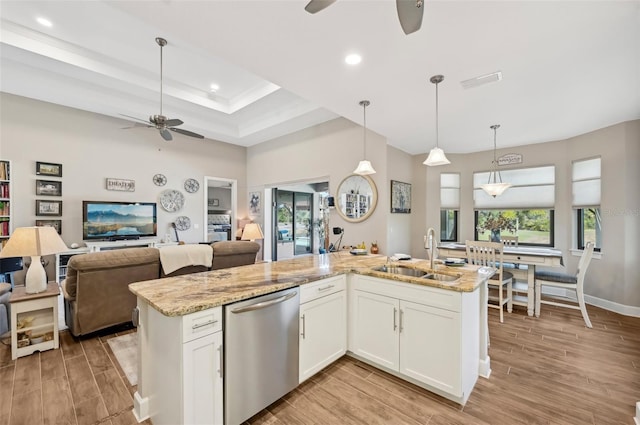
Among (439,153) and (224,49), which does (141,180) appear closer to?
(224,49)

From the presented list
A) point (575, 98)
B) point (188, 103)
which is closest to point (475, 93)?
point (575, 98)

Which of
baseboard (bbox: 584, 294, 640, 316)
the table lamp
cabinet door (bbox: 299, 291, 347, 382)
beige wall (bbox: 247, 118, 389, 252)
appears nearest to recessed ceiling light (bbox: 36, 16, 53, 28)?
the table lamp

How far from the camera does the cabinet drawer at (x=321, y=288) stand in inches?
83.7

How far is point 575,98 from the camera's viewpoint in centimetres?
321

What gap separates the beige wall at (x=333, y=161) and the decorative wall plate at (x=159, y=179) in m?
2.23

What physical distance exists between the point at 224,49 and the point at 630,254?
233 inches

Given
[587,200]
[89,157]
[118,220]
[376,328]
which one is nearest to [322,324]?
[376,328]

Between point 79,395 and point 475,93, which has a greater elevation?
point 475,93

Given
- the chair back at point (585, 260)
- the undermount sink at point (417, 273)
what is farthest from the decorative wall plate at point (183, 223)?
the chair back at point (585, 260)

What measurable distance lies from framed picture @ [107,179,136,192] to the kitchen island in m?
4.73

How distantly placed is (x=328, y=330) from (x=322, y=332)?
0.08 metres

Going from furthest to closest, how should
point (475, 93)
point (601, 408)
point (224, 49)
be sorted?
point (475, 93), point (224, 49), point (601, 408)

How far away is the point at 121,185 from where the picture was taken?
5.65 m

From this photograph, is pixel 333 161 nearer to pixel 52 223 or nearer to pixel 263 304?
pixel 263 304
